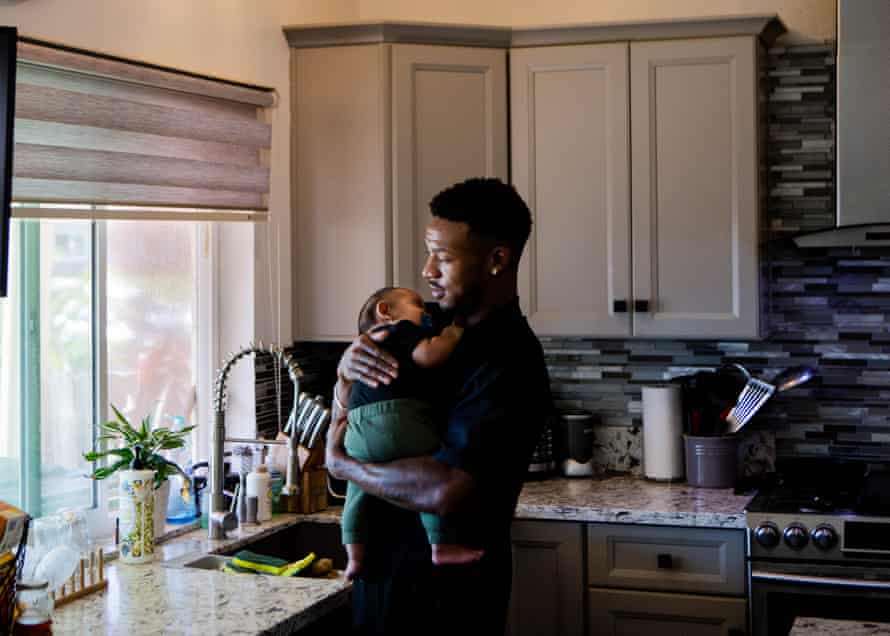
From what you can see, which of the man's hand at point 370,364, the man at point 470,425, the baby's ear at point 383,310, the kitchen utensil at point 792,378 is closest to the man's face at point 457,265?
the man at point 470,425

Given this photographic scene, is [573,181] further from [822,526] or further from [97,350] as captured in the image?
[97,350]

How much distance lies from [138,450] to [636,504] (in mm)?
1397

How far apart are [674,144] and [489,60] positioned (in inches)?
24.8

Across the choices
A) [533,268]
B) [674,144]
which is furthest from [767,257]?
[533,268]

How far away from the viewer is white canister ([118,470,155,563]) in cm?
270

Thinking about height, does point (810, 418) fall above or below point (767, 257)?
below

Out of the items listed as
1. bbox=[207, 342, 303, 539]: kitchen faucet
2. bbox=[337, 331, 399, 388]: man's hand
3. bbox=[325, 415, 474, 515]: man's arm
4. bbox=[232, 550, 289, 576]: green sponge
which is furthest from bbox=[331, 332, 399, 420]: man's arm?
bbox=[207, 342, 303, 539]: kitchen faucet

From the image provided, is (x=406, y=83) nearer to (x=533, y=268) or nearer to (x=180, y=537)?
(x=533, y=268)

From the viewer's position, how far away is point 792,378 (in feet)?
11.4

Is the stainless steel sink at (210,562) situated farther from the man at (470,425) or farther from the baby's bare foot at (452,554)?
the baby's bare foot at (452,554)

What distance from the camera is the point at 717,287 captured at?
342cm

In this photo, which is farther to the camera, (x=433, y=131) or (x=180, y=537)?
(x=433, y=131)

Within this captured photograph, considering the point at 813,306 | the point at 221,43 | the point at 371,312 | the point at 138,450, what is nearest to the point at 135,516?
the point at 138,450

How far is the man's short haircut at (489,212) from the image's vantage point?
1.73 metres
